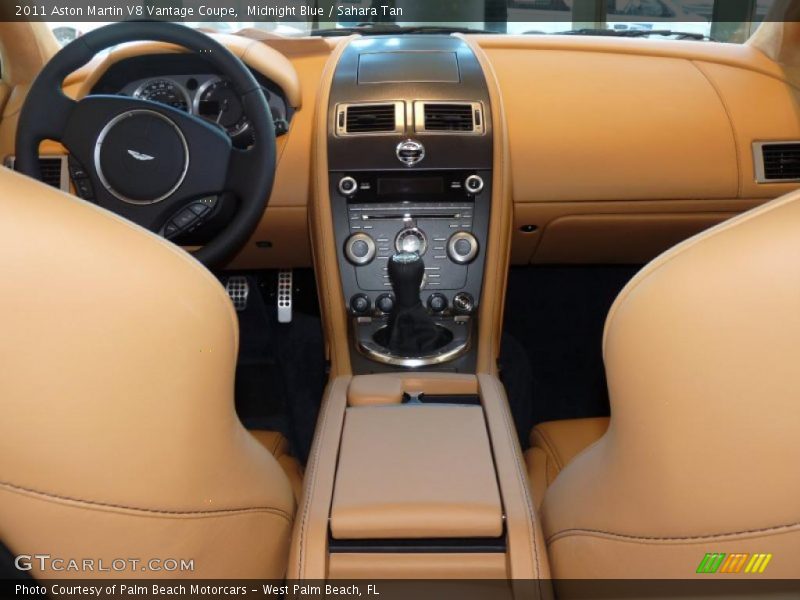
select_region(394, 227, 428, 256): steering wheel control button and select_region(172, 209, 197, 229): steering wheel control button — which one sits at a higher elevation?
select_region(172, 209, 197, 229): steering wheel control button

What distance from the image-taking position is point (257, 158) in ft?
5.93

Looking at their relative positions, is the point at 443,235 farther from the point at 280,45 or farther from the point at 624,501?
the point at 624,501

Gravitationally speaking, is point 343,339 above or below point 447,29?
below

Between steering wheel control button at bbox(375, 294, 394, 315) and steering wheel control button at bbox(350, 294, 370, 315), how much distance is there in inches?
1.2

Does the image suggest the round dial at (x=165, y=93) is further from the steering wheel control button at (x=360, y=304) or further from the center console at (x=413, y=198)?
the steering wheel control button at (x=360, y=304)

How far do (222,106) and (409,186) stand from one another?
563 mm

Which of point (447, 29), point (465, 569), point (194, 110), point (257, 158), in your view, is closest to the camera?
point (465, 569)

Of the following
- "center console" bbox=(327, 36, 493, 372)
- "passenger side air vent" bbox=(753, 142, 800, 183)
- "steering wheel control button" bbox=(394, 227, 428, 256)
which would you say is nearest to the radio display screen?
"center console" bbox=(327, 36, 493, 372)

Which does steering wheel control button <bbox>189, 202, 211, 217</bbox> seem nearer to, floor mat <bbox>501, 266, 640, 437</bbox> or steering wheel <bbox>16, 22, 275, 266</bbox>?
steering wheel <bbox>16, 22, 275, 266</bbox>

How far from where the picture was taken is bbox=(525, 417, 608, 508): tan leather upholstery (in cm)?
171

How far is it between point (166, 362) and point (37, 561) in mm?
247

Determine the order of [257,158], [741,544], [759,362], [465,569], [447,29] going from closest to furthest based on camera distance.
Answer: [759,362] < [741,544] < [465,569] < [257,158] < [447,29]

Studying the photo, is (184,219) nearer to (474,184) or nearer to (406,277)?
(406,277)

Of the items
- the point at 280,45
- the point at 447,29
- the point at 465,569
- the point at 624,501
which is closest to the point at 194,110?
the point at 280,45
